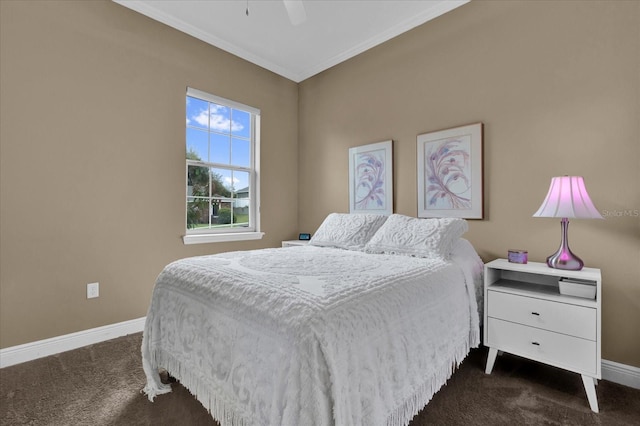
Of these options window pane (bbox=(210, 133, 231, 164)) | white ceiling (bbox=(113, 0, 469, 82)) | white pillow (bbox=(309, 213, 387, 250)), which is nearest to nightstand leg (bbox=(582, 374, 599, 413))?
white pillow (bbox=(309, 213, 387, 250))

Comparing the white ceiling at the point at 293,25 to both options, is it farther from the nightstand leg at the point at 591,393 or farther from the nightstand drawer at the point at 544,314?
the nightstand leg at the point at 591,393

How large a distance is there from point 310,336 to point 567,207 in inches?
67.3

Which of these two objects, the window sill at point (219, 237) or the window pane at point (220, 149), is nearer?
the window sill at point (219, 237)

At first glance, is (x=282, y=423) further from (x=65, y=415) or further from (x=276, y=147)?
(x=276, y=147)

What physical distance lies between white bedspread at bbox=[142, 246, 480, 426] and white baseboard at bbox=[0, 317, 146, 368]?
106 centimetres

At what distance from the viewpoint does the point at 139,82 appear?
9.02ft

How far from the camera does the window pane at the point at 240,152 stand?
352 centimetres

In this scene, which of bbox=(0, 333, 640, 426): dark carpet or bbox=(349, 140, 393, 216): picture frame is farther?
bbox=(349, 140, 393, 216): picture frame

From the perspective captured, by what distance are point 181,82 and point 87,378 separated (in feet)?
8.32

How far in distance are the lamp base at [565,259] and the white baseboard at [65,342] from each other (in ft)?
10.5

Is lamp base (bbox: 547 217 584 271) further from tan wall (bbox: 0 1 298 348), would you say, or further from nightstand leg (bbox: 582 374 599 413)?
tan wall (bbox: 0 1 298 348)

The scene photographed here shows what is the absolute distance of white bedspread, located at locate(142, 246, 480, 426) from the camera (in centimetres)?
103

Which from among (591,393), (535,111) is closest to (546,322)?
(591,393)

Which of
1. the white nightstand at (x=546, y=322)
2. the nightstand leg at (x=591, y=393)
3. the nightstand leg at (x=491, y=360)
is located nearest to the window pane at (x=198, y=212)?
the white nightstand at (x=546, y=322)
